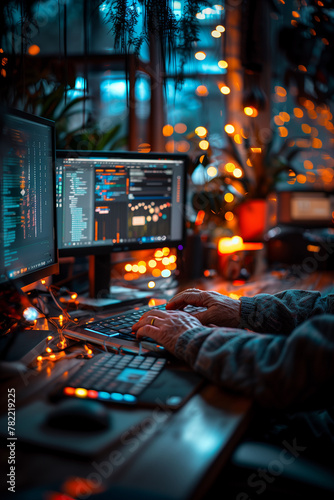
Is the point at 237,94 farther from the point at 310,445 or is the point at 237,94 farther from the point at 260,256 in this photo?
the point at 310,445

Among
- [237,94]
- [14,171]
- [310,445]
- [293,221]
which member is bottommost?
[310,445]

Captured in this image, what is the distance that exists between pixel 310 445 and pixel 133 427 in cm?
43

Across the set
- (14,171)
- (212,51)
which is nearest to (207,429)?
(14,171)

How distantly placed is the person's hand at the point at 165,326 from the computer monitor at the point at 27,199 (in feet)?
1.03

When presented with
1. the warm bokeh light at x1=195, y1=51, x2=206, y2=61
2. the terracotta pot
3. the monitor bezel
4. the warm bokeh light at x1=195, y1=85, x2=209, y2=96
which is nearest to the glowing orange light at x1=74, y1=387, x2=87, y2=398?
the monitor bezel

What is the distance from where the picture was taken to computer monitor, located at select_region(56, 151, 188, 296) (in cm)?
142

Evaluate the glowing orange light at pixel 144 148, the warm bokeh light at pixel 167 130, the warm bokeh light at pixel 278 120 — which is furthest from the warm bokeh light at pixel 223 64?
the warm bokeh light at pixel 278 120

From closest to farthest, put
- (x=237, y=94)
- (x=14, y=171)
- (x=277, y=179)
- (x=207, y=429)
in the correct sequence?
(x=207, y=429), (x=14, y=171), (x=277, y=179), (x=237, y=94)

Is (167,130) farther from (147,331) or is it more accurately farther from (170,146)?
(147,331)

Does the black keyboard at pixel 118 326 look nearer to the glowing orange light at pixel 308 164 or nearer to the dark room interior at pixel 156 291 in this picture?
the dark room interior at pixel 156 291

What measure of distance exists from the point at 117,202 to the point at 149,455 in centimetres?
105

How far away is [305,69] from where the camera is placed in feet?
9.36

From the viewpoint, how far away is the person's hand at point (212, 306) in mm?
1202

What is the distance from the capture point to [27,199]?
109 cm
